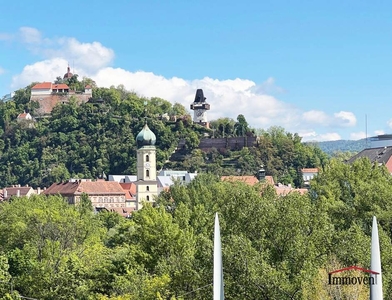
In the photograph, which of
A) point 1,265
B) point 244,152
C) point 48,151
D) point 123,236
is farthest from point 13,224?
point 48,151

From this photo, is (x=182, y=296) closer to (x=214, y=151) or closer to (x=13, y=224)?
(x=13, y=224)

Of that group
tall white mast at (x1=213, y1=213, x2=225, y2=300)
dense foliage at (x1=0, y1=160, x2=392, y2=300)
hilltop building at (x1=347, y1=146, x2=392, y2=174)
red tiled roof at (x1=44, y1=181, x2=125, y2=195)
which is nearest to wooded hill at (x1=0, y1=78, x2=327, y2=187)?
red tiled roof at (x1=44, y1=181, x2=125, y2=195)

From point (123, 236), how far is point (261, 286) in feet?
87.9

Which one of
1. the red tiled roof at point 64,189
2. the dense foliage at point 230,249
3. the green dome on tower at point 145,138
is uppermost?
the green dome on tower at point 145,138

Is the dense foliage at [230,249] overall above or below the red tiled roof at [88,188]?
below

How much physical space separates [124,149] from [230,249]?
502 ft

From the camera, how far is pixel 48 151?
192 meters

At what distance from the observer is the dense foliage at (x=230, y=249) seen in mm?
30219

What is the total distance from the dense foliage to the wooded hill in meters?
110

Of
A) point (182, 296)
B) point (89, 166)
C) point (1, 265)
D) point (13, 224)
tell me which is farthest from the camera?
point (89, 166)

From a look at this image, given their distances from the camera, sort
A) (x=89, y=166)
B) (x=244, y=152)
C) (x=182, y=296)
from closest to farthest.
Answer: (x=182, y=296)
(x=244, y=152)
(x=89, y=166)

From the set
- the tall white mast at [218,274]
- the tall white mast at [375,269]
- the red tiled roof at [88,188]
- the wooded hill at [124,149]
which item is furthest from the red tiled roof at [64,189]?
the tall white mast at [375,269]

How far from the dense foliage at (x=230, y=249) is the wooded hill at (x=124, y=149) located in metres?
110

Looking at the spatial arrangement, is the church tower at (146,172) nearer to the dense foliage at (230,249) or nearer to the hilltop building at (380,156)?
the hilltop building at (380,156)
